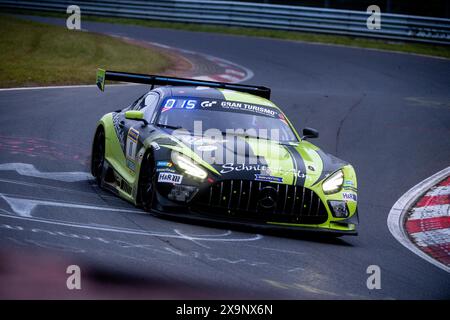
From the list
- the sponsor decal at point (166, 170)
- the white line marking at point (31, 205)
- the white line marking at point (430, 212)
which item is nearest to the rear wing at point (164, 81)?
the white line marking at point (430, 212)

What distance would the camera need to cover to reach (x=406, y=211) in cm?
1028

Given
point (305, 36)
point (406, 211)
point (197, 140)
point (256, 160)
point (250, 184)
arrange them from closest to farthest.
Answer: point (250, 184)
point (256, 160)
point (197, 140)
point (406, 211)
point (305, 36)

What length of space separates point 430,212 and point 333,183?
2.14 m

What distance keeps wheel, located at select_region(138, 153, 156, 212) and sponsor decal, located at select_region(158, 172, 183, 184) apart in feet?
0.56

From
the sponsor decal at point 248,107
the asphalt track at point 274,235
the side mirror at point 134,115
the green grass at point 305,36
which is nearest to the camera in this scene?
the asphalt track at point 274,235

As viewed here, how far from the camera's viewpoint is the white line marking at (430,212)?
32.6 ft

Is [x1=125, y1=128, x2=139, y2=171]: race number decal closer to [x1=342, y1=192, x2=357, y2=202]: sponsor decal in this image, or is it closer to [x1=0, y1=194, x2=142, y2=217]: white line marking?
[x1=0, y1=194, x2=142, y2=217]: white line marking

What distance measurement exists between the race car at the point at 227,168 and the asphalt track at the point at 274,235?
0.63ft

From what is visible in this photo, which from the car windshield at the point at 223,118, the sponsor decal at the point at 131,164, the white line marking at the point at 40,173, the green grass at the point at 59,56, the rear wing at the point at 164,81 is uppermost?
the green grass at the point at 59,56

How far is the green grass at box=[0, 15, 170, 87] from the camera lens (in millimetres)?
18938

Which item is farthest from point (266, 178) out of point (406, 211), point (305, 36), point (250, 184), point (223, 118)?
point (305, 36)

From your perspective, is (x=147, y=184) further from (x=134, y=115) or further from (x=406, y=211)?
(x=406, y=211)

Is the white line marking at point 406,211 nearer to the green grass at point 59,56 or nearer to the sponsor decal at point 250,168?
the sponsor decal at point 250,168
